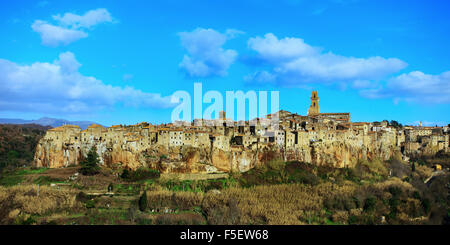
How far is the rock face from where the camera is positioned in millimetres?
46844

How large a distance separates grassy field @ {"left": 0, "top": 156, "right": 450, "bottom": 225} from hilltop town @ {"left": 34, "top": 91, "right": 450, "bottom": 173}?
6.80 feet

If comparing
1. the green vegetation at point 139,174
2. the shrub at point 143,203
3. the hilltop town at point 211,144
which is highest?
the hilltop town at point 211,144

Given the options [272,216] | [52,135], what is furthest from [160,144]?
[272,216]

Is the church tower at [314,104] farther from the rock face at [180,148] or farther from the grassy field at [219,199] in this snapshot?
the grassy field at [219,199]

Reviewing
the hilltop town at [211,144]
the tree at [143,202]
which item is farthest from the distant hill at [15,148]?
the tree at [143,202]

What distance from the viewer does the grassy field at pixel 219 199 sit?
35.4 m

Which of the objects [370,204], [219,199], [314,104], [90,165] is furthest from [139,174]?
[314,104]

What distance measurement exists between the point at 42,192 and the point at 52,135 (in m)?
12.7

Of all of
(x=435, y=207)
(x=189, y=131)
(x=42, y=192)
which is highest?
(x=189, y=131)

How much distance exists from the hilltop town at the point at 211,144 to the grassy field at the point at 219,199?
2.07 meters

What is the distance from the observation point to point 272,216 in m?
35.9

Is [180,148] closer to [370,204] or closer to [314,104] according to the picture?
[370,204]
